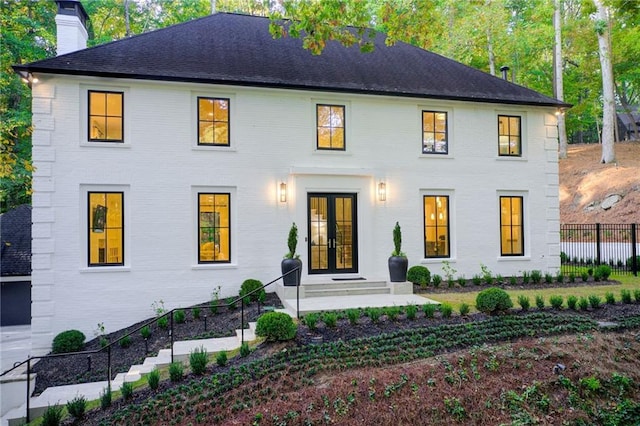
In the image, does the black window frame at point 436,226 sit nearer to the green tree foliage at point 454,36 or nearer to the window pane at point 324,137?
the window pane at point 324,137

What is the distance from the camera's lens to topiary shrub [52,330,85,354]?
355 inches

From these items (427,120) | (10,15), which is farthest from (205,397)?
(10,15)

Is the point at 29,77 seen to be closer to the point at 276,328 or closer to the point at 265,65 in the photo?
the point at 265,65

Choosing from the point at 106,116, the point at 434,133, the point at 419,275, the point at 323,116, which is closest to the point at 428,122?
the point at 434,133

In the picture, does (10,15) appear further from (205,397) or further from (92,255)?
(205,397)

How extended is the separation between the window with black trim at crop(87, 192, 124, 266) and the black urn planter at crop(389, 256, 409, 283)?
22.5ft

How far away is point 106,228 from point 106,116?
2808mm

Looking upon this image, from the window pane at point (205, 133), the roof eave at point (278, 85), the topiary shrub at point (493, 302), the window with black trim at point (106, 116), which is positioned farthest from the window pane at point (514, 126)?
the window with black trim at point (106, 116)

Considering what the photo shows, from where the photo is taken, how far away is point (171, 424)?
504 centimetres

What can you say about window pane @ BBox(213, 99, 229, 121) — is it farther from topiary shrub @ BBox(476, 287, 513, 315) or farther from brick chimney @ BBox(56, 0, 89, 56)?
topiary shrub @ BBox(476, 287, 513, 315)

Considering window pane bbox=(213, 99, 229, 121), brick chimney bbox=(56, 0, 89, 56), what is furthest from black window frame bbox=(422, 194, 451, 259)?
brick chimney bbox=(56, 0, 89, 56)

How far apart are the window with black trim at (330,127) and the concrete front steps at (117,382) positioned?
18.9 feet

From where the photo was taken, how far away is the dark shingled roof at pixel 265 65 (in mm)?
10383

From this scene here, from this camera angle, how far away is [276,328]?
22.0 feet
